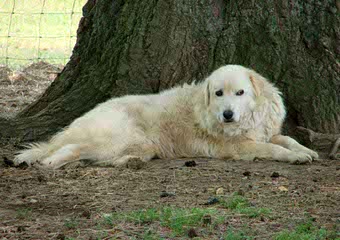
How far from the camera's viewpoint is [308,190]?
6.06 m

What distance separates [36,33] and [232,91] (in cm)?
995

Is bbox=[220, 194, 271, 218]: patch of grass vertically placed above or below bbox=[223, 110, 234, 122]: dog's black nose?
below

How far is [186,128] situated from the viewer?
7754 millimetres

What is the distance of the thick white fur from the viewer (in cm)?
735

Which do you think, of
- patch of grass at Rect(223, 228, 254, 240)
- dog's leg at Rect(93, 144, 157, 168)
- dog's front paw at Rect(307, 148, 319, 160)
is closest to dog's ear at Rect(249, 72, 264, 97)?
dog's front paw at Rect(307, 148, 319, 160)

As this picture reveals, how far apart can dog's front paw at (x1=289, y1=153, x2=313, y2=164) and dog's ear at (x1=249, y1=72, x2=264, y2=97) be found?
0.79m

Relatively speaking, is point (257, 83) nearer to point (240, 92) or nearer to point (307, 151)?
point (240, 92)

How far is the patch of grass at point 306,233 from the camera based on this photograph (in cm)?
470

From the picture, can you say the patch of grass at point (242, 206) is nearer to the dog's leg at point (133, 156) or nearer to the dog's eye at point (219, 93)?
the dog's leg at point (133, 156)

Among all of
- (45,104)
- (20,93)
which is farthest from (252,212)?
(20,93)

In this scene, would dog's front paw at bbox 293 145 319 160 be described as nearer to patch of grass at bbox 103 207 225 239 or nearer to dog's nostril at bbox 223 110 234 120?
dog's nostril at bbox 223 110 234 120

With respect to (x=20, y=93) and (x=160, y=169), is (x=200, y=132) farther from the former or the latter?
(x=20, y=93)

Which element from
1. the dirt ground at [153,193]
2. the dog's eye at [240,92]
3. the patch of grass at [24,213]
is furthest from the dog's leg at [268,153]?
the patch of grass at [24,213]

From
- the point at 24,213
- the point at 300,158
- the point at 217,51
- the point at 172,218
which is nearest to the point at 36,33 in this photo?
the point at 217,51
